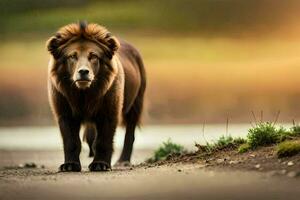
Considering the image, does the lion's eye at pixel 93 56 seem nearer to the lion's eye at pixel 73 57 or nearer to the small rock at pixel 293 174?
the lion's eye at pixel 73 57

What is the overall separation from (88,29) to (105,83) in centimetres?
86

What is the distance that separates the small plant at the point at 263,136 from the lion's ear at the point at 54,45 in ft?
10.3

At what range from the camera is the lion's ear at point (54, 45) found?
37.0 ft

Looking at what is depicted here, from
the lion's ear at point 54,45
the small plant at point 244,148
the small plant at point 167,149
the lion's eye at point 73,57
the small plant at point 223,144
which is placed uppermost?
the lion's ear at point 54,45

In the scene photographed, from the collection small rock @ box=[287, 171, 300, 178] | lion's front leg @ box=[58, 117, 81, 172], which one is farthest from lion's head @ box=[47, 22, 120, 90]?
small rock @ box=[287, 171, 300, 178]

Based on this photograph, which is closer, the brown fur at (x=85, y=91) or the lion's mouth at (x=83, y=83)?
the lion's mouth at (x=83, y=83)

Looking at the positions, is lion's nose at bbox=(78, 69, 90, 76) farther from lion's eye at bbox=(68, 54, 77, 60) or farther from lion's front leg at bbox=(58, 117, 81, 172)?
lion's front leg at bbox=(58, 117, 81, 172)

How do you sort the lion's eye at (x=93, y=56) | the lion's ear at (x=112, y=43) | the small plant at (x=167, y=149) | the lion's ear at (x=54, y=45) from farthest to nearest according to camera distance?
the small plant at (x=167, y=149) < the lion's ear at (x=112, y=43) < the lion's ear at (x=54, y=45) < the lion's eye at (x=93, y=56)

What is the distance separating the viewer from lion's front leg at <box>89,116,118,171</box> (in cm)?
1140

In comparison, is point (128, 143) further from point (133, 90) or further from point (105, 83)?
point (105, 83)

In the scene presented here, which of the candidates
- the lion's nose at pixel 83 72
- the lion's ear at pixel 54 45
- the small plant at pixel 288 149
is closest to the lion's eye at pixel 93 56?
the lion's nose at pixel 83 72

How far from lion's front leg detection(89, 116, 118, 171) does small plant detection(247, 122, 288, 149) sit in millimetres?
2186

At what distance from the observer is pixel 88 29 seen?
11.3 metres

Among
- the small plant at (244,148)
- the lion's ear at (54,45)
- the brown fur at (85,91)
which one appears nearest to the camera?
the small plant at (244,148)
